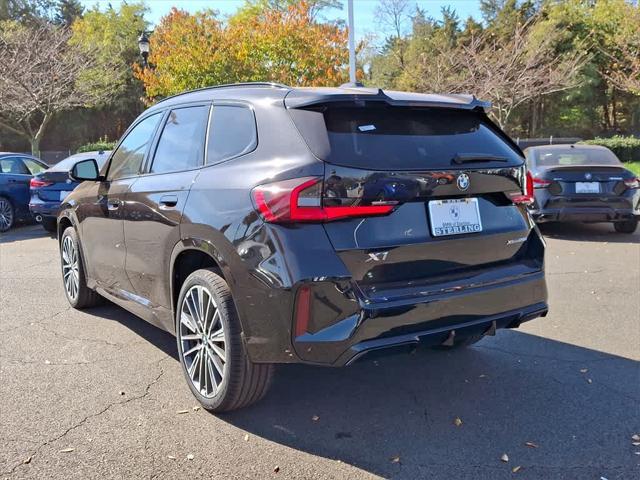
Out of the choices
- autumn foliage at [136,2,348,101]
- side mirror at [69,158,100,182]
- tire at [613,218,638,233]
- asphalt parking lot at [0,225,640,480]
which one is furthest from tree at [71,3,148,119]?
asphalt parking lot at [0,225,640,480]

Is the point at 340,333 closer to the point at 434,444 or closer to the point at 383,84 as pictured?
the point at 434,444

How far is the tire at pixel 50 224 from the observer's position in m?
10.5

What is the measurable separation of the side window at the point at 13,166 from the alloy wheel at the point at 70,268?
6931mm

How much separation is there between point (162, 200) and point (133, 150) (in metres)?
1.00

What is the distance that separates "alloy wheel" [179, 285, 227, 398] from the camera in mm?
3309

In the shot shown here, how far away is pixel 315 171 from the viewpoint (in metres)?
2.78

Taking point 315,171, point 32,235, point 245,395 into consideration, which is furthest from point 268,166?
point 32,235

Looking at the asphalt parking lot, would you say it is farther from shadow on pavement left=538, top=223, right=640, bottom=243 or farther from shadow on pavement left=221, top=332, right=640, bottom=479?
shadow on pavement left=538, top=223, right=640, bottom=243

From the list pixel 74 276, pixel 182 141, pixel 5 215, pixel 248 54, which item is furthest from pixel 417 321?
pixel 248 54

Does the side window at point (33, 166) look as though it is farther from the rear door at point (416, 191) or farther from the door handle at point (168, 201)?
A: the rear door at point (416, 191)

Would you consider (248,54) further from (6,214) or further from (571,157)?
(571,157)

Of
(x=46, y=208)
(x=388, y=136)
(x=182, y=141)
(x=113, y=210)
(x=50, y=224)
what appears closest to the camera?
(x=388, y=136)

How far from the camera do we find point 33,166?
40.1 feet

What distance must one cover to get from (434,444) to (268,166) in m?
1.67
